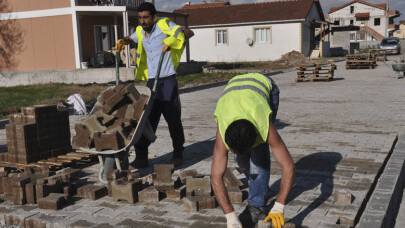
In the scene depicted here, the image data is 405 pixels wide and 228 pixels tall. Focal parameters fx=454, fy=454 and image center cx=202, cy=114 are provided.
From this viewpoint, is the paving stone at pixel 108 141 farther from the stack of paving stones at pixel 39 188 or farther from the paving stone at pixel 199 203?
the paving stone at pixel 199 203

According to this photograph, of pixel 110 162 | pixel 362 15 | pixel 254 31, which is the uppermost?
pixel 362 15

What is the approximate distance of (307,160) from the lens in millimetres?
6273

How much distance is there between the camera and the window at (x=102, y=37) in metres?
23.5

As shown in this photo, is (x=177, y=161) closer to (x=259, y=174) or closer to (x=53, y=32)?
(x=259, y=174)

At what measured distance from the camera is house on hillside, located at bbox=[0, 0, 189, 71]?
2169cm

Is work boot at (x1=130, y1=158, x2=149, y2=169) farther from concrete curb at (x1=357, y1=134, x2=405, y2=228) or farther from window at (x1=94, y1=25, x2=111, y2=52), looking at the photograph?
window at (x1=94, y1=25, x2=111, y2=52)

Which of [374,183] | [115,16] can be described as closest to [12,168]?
[374,183]

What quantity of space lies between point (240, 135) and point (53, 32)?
2088cm

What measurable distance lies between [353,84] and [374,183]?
1313cm

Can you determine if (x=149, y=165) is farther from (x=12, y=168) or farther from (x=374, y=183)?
(x=374, y=183)

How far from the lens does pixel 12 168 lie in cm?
616

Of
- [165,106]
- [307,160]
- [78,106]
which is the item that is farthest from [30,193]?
[78,106]

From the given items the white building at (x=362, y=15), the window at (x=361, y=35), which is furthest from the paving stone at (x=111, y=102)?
the white building at (x=362, y=15)

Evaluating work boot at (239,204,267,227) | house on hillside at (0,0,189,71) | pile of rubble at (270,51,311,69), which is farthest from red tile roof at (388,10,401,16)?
work boot at (239,204,267,227)
